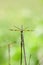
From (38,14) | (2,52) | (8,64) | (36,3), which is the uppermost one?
(36,3)

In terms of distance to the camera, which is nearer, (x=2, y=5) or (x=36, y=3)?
(x=2, y=5)

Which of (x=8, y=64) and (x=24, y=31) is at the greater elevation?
(x=24, y=31)

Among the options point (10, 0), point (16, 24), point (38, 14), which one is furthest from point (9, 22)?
point (38, 14)

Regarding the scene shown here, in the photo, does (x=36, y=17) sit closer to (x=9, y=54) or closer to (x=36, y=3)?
(x=36, y=3)

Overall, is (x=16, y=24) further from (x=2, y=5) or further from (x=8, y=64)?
(x=8, y=64)

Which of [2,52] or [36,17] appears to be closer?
[2,52]

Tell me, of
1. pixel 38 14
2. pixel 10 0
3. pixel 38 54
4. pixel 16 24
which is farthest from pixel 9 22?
pixel 38 54
